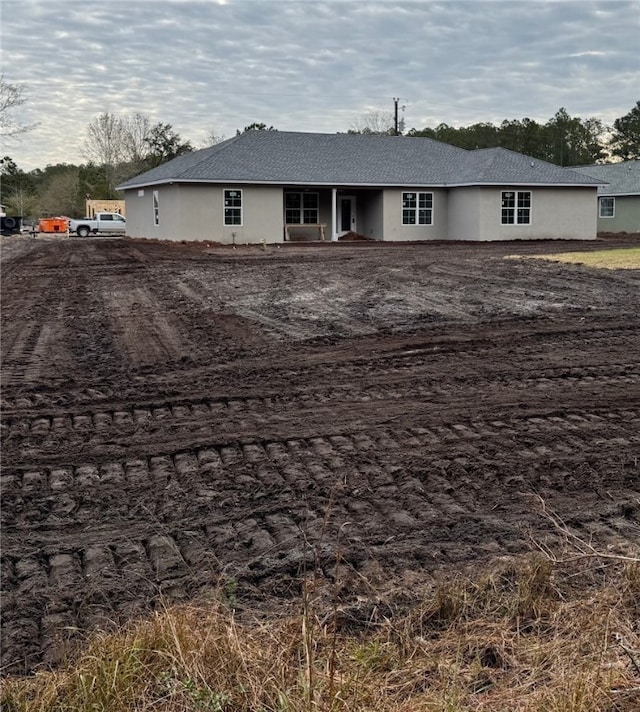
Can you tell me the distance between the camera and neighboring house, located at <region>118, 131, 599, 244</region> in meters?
34.1

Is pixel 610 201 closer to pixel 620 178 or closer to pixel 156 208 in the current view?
pixel 620 178

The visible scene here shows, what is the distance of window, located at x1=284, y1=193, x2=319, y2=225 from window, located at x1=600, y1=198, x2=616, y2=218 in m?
17.6

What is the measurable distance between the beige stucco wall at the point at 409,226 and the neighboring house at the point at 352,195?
45 millimetres

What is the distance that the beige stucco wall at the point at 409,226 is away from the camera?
3631 cm

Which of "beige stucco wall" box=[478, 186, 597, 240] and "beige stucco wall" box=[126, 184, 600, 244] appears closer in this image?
"beige stucco wall" box=[126, 184, 600, 244]

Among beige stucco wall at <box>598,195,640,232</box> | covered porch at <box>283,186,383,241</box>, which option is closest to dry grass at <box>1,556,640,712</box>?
covered porch at <box>283,186,383,241</box>

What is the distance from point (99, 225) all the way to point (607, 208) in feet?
104

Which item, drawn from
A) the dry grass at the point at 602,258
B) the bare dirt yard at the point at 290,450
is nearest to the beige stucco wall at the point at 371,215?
the dry grass at the point at 602,258

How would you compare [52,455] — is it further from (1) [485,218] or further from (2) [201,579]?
(1) [485,218]

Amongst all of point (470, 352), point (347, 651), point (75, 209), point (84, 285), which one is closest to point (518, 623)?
point (347, 651)

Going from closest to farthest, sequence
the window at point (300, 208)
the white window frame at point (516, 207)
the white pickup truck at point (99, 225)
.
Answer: the white window frame at point (516, 207) < the window at point (300, 208) < the white pickup truck at point (99, 225)

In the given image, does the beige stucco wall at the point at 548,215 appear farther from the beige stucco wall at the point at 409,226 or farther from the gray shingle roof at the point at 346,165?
the beige stucco wall at the point at 409,226

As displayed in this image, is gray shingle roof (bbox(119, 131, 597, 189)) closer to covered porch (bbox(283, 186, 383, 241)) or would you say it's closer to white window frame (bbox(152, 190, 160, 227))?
white window frame (bbox(152, 190, 160, 227))

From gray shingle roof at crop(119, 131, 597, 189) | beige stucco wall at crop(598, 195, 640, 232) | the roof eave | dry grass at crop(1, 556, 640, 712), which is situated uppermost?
gray shingle roof at crop(119, 131, 597, 189)
